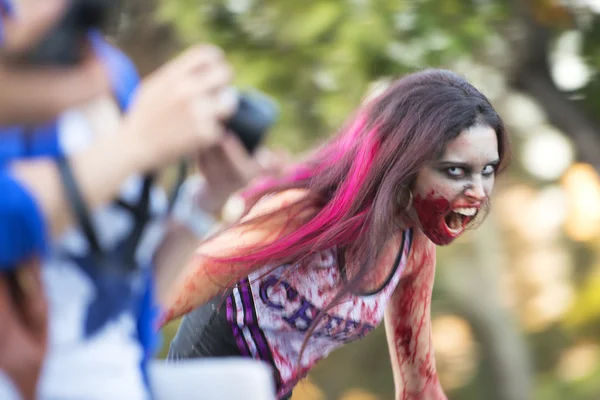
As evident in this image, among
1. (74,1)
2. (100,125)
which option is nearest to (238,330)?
(100,125)

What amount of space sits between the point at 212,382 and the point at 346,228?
50 cm

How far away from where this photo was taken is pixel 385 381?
10.5m

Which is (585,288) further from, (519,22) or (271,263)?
(271,263)

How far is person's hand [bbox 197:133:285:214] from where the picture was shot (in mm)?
1232

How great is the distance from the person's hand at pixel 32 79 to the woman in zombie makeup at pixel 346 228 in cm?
72

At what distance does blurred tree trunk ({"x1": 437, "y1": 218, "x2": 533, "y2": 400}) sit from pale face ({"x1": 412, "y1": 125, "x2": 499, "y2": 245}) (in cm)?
725

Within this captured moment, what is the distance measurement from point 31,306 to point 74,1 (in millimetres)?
392

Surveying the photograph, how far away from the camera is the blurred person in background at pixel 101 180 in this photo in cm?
101

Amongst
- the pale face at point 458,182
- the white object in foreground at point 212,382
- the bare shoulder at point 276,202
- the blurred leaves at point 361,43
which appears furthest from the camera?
the blurred leaves at point 361,43

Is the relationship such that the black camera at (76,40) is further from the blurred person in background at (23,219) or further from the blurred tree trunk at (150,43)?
the blurred tree trunk at (150,43)

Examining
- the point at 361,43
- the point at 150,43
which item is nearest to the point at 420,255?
the point at 361,43

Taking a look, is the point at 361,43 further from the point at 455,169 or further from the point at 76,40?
the point at 76,40

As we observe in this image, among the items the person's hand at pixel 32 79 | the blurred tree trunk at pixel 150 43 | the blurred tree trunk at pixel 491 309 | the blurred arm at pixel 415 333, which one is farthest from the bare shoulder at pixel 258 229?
the blurred tree trunk at pixel 491 309

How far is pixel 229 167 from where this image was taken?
4.12 feet
